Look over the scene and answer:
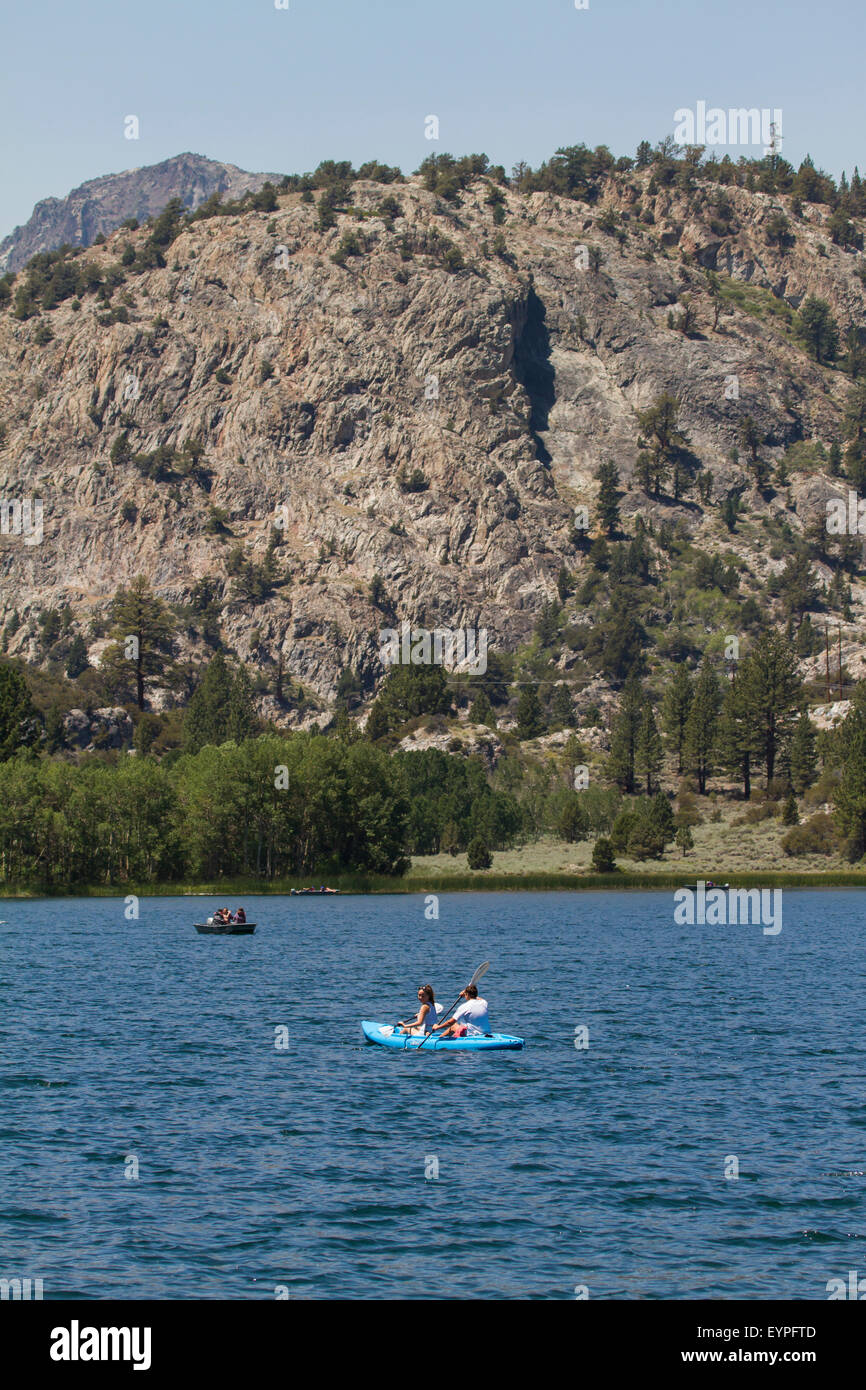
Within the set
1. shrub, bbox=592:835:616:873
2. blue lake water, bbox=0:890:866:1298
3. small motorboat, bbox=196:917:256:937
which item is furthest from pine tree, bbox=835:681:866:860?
blue lake water, bbox=0:890:866:1298

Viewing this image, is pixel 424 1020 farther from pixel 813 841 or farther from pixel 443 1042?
pixel 813 841

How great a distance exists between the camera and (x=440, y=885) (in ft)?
504

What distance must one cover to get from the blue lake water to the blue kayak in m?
0.40

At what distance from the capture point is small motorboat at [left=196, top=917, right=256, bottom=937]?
102125 millimetres

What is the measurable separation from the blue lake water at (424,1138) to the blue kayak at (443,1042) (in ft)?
1.31

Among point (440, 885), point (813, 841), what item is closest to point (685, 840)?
point (813, 841)

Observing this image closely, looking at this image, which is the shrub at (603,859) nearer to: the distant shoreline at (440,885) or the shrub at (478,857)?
the distant shoreline at (440,885)

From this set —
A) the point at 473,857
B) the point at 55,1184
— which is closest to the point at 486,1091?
the point at 55,1184

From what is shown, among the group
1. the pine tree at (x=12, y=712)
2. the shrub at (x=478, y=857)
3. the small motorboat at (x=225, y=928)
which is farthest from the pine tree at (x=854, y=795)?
the pine tree at (x=12, y=712)

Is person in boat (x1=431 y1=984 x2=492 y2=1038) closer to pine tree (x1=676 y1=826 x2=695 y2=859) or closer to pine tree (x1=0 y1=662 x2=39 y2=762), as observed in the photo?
pine tree (x1=0 y1=662 x2=39 y2=762)
